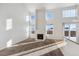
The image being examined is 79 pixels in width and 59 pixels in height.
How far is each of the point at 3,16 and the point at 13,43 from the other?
109 cm

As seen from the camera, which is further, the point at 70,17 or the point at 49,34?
the point at 49,34

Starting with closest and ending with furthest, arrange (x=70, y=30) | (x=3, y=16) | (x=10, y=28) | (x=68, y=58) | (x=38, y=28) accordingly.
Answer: (x=68, y=58) → (x=70, y=30) → (x=3, y=16) → (x=10, y=28) → (x=38, y=28)

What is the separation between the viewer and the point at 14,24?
16.0 ft

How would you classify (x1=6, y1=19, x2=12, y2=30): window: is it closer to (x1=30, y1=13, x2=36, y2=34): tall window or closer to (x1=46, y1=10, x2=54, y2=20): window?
(x1=30, y1=13, x2=36, y2=34): tall window

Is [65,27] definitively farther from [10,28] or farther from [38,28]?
[10,28]

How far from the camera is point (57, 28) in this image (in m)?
3.90

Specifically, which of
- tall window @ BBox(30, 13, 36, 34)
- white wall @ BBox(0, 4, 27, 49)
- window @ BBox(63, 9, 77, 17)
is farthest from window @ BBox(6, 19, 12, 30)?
window @ BBox(63, 9, 77, 17)

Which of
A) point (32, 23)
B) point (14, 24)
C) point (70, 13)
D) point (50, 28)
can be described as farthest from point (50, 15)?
point (14, 24)

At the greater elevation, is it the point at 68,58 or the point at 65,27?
the point at 65,27

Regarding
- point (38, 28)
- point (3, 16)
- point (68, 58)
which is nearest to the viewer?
point (68, 58)

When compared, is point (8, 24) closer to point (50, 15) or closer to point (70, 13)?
point (50, 15)

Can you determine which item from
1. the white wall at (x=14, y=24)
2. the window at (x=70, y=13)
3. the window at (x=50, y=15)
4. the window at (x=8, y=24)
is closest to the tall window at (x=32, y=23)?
the white wall at (x=14, y=24)

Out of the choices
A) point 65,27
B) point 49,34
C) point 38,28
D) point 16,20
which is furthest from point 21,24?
point 65,27

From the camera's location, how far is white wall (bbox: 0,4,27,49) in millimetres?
4246
